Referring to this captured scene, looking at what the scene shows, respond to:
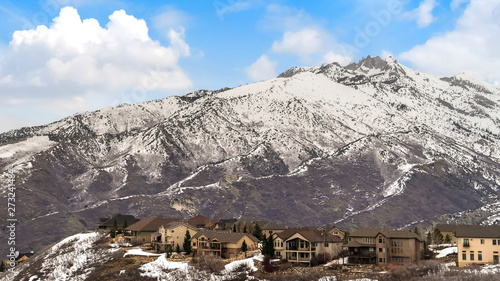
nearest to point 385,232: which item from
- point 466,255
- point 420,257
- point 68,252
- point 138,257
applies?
point 420,257

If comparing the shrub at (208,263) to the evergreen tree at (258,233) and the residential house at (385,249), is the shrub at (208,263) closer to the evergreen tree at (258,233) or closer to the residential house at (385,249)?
the evergreen tree at (258,233)

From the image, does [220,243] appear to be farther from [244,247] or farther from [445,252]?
[445,252]

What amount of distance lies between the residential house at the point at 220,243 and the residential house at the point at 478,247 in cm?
4660

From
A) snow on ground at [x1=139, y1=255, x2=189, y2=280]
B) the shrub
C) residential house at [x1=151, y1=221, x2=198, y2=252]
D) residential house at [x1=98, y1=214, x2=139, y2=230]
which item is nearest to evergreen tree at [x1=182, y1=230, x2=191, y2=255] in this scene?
residential house at [x1=151, y1=221, x2=198, y2=252]

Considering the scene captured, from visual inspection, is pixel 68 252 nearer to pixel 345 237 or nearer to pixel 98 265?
pixel 98 265

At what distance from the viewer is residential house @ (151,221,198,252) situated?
149 metres

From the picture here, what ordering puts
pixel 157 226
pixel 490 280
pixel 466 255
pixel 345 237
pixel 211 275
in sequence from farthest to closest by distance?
1. pixel 157 226
2. pixel 345 237
3. pixel 211 275
4. pixel 466 255
5. pixel 490 280

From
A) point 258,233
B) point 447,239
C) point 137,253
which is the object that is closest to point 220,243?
point 137,253

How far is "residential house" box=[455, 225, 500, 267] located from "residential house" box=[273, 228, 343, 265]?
2727 cm

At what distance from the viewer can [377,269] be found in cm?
12181

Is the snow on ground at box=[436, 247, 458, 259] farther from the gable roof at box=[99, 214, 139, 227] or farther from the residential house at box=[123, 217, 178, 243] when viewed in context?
the gable roof at box=[99, 214, 139, 227]

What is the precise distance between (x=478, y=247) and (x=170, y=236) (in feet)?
227

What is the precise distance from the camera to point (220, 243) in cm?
14062

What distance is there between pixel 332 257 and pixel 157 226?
5037cm
